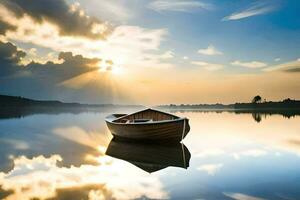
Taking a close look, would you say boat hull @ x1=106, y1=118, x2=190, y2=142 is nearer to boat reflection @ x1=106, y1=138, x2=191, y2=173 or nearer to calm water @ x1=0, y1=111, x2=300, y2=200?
boat reflection @ x1=106, y1=138, x2=191, y2=173

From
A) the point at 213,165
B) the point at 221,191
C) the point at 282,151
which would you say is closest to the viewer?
the point at 221,191

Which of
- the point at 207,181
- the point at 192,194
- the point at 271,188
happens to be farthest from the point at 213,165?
the point at 192,194

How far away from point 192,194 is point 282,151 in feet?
38.8

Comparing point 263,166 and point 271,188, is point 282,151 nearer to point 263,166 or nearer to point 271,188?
point 263,166

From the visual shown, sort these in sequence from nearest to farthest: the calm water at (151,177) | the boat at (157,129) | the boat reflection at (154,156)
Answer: the calm water at (151,177), the boat reflection at (154,156), the boat at (157,129)

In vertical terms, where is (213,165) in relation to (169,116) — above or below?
below

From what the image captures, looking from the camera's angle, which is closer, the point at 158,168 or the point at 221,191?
the point at 221,191

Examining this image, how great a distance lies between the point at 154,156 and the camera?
16.7m

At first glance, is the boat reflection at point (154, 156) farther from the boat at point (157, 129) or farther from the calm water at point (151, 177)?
the boat at point (157, 129)

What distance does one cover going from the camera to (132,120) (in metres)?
23.6

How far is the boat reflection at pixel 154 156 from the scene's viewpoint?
46.8 ft

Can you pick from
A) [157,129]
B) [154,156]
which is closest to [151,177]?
[154,156]

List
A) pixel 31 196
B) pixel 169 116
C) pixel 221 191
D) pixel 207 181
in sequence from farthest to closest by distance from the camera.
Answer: pixel 169 116 → pixel 207 181 → pixel 221 191 → pixel 31 196

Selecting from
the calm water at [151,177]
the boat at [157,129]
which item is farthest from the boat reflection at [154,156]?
the boat at [157,129]
